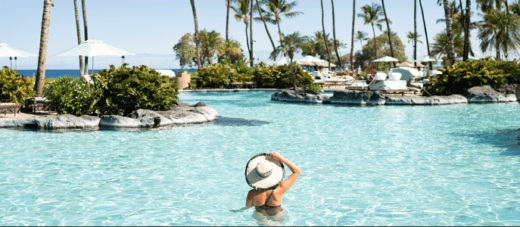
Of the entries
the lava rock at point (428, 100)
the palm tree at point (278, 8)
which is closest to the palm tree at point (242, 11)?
the palm tree at point (278, 8)

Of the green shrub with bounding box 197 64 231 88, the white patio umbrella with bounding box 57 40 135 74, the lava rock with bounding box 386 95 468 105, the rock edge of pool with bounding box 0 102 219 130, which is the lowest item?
the rock edge of pool with bounding box 0 102 219 130

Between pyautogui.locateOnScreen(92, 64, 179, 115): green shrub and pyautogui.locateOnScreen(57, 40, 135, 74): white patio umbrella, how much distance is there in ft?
8.61

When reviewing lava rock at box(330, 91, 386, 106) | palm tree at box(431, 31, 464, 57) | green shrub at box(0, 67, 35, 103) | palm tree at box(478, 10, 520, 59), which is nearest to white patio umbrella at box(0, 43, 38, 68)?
green shrub at box(0, 67, 35, 103)

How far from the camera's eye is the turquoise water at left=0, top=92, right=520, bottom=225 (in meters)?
5.59

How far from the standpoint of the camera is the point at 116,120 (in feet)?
42.5

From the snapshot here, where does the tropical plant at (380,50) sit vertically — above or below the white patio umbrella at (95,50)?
above

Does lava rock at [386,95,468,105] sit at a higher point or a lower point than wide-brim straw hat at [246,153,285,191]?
higher

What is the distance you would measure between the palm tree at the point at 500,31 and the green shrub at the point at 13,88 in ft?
115

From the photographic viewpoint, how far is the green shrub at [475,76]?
819 inches

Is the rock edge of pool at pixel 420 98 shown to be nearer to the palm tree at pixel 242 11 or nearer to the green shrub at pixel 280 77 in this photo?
the green shrub at pixel 280 77

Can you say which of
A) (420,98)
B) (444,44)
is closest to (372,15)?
(444,44)

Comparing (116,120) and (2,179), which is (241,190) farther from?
(116,120)

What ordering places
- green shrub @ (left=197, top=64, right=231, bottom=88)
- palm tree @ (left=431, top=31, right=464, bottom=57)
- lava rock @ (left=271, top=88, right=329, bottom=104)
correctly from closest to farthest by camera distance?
lava rock @ (left=271, top=88, right=329, bottom=104), green shrub @ (left=197, top=64, right=231, bottom=88), palm tree @ (left=431, top=31, right=464, bottom=57)

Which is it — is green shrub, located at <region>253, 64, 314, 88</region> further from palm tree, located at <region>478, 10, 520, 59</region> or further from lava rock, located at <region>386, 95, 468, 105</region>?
palm tree, located at <region>478, 10, 520, 59</region>
